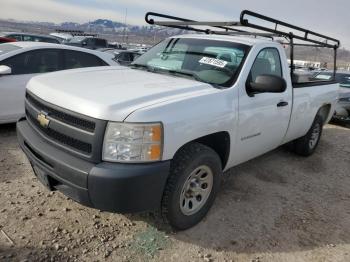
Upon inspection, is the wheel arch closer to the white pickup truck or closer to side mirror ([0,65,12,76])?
the white pickup truck

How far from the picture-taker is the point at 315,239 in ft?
12.1

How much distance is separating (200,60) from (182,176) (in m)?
1.48

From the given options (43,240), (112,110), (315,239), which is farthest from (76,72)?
(315,239)

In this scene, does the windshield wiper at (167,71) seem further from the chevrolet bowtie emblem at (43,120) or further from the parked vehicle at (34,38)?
the parked vehicle at (34,38)

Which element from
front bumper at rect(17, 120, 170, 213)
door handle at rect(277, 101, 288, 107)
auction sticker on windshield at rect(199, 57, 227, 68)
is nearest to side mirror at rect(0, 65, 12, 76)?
front bumper at rect(17, 120, 170, 213)

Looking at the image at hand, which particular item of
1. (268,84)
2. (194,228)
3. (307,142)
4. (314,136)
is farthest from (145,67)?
(314,136)

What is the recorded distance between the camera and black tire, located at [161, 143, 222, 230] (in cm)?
318

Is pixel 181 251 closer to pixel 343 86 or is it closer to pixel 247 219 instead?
pixel 247 219

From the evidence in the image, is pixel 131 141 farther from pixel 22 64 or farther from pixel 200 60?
pixel 22 64

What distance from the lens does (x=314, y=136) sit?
20.8 feet

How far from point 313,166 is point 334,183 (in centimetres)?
68

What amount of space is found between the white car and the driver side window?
3.56 metres

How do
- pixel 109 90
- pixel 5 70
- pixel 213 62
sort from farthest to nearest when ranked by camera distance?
pixel 5 70
pixel 213 62
pixel 109 90

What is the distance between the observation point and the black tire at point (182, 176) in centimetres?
318
